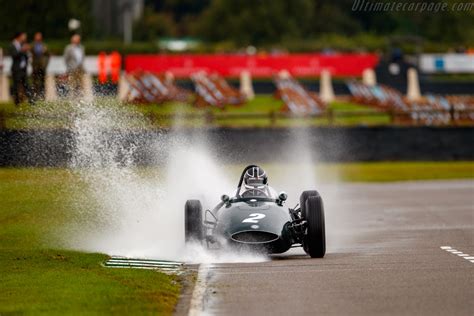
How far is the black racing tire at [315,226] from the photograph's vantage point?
727 inches

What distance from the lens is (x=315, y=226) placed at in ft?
60.4

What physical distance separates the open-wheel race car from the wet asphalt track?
0.82ft

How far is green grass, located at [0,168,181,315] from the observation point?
47.1 ft

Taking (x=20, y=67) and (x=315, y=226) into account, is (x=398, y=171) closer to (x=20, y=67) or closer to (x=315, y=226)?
(x=20, y=67)

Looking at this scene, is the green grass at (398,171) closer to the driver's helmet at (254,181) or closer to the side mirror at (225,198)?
the driver's helmet at (254,181)

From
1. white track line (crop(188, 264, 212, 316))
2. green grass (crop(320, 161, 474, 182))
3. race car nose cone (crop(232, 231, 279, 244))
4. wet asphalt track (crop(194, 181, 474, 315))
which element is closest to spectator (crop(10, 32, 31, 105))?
green grass (crop(320, 161, 474, 182))

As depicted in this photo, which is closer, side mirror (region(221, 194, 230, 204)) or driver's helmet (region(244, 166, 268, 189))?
side mirror (region(221, 194, 230, 204))

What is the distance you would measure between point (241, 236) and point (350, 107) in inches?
1809

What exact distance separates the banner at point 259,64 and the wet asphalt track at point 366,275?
47.9 metres

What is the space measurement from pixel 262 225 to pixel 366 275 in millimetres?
2086

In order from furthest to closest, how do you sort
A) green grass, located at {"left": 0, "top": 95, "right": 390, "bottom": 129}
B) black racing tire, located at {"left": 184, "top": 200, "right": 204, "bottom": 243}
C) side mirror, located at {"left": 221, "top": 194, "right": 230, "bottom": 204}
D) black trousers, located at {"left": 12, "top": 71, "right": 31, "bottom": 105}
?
black trousers, located at {"left": 12, "top": 71, "right": 31, "bottom": 105}
green grass, located at {"left": 0, "top": 95, "right": 390, "bottom": 129}
side mirror, located at {"left": 221, "top": 194, "right": 230, "bottom": 204}
black racing tire, located at {"left": 184, "top": 200, "right": 204, "bottom": 243}

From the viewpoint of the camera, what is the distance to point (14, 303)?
577 inches

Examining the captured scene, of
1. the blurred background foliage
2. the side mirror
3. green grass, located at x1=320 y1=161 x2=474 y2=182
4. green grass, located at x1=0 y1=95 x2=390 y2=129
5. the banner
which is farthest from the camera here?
the blurred background foliage

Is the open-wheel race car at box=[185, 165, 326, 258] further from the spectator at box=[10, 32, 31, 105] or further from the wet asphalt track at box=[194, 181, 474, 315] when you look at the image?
the spectator at box=[10, 32, 31, 105]
